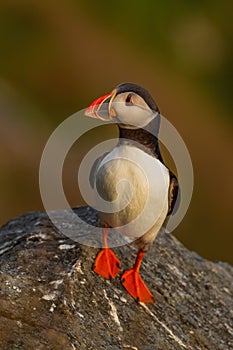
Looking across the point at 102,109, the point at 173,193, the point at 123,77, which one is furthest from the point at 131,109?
the point at 123,77

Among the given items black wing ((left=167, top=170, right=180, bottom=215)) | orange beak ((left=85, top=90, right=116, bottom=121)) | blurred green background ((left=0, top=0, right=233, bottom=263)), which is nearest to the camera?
orange beak ((left=85, top=90, right=116, bottom=121))

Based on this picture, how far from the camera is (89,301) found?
6.70 meters

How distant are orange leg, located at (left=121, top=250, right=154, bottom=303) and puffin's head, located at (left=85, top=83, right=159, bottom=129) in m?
1.12

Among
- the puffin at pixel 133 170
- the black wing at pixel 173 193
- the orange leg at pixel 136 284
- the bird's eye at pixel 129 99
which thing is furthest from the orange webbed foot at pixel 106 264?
the bird's eye at pixel 129 99

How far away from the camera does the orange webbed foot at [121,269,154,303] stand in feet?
23.1

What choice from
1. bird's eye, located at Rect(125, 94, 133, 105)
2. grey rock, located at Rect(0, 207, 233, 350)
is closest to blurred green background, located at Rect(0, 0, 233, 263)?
grey rock, located at Rect(0, 207, 233, 350)

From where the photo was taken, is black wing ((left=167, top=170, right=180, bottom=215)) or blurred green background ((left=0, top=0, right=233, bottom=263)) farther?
blurred green background ((left=0, top=0, right=233, bottom=263))

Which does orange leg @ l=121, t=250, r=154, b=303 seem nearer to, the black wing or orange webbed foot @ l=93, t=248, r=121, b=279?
orange webbed foot @ l=93, t=248, r=121, b=279

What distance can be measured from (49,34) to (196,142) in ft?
18.3

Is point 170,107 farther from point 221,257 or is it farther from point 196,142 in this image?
point 221,257

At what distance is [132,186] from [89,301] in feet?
2.97

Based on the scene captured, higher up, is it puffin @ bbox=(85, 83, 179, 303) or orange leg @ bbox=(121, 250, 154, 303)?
puffin @ bbox=(85, 83, 179, 303)

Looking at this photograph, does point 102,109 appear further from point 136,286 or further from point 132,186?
point 136,286

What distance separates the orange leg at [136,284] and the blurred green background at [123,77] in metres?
12.8
